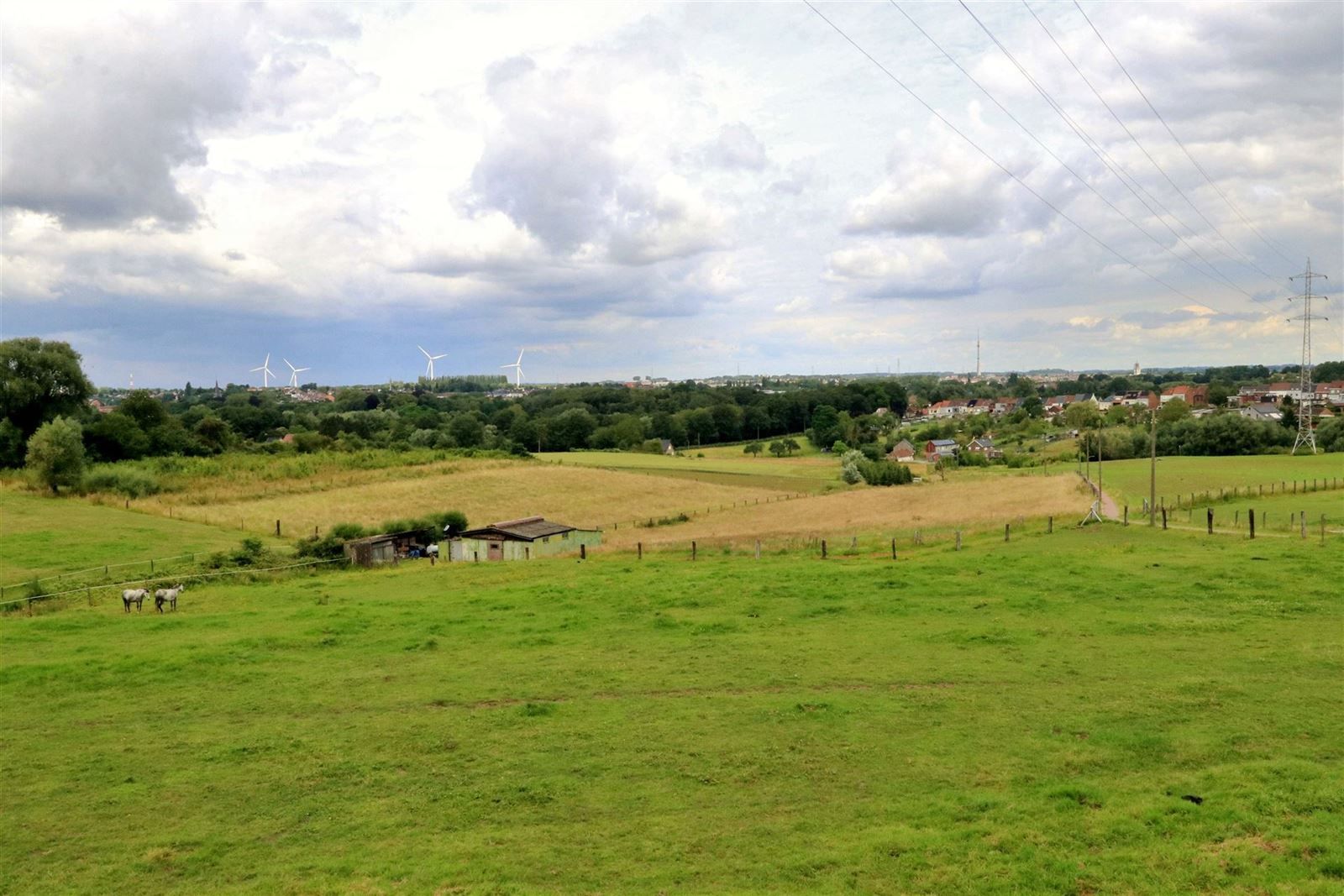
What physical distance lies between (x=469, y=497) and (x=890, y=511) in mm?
36306

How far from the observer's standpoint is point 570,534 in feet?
163

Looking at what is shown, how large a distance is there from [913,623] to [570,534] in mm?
28537

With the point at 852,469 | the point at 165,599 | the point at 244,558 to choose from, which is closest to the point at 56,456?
the point at 244,558

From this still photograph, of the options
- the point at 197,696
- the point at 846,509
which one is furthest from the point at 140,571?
the point at 846,509

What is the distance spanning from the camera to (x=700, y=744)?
1557cm

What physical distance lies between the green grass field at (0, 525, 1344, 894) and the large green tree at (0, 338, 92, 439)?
2327 inches

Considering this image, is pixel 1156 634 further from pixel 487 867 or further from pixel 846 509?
pixel 846 509

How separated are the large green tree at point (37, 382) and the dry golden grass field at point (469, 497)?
64.6 ft

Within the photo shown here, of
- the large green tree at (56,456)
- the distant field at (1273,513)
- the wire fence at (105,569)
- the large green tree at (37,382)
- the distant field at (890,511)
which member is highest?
the large green tree at (37,382)

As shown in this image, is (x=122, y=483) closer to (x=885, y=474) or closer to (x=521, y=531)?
(x=521, y=531)

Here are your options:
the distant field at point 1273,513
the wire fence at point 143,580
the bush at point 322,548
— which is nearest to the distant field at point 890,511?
the distant field at point 1273,513

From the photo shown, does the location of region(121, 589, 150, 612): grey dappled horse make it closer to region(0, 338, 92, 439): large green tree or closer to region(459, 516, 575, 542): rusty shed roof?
region(459, 516, 575, 542): rusty shed roof

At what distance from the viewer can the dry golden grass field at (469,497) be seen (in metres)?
62.2

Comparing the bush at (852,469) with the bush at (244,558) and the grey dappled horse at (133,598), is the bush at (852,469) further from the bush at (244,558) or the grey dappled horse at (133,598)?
the grey dappled horse at (133,598)
